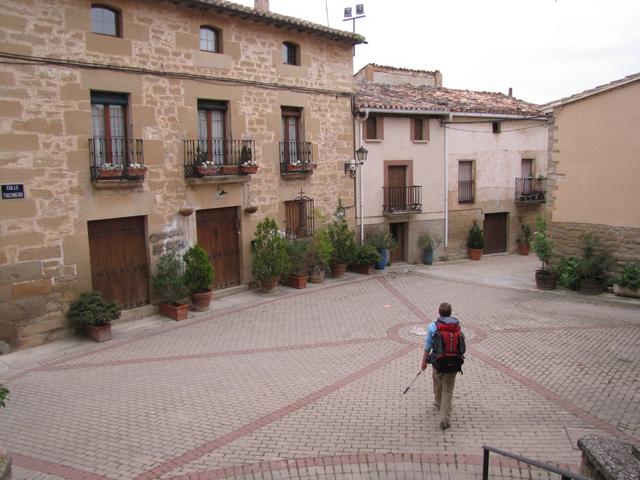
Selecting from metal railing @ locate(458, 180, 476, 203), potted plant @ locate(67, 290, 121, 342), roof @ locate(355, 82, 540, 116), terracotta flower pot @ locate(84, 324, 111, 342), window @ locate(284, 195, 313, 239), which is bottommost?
terracotta flower pot @ locate(84, 324, 111, 342)

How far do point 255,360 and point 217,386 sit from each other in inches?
52.8

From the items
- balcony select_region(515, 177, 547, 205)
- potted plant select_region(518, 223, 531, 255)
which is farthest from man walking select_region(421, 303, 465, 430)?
potted plant select_region(518, 223, 531, 255)

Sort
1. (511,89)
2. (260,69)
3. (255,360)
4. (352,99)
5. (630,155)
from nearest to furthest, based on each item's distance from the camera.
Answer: (255,360)
(630,155)
(260,69)
(352,99)
(511,89)

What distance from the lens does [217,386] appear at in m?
8.75

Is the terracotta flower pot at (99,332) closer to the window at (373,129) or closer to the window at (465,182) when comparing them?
the window at (373,129)

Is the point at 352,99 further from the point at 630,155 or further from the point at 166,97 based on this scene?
the point at 630,155

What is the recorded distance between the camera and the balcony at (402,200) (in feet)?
64.5

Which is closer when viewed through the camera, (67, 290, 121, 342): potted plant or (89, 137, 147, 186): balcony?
(67, 290, 121, 342): potted plant

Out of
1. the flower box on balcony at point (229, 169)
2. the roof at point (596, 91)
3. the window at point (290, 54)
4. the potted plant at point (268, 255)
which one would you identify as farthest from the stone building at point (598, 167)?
the flower box on balcony at point (229, 169)

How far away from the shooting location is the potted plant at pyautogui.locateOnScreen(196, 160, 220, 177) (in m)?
13.5

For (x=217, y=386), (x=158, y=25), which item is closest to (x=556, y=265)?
(x=217, y=386)

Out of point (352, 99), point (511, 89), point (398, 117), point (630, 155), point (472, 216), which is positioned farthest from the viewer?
point (511, 89)

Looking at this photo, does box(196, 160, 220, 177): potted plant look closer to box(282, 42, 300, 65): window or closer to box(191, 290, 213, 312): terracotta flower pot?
box(191, 290, 213, 312): terracotta flower pot

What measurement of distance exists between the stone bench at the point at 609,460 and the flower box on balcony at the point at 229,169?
10703mm
